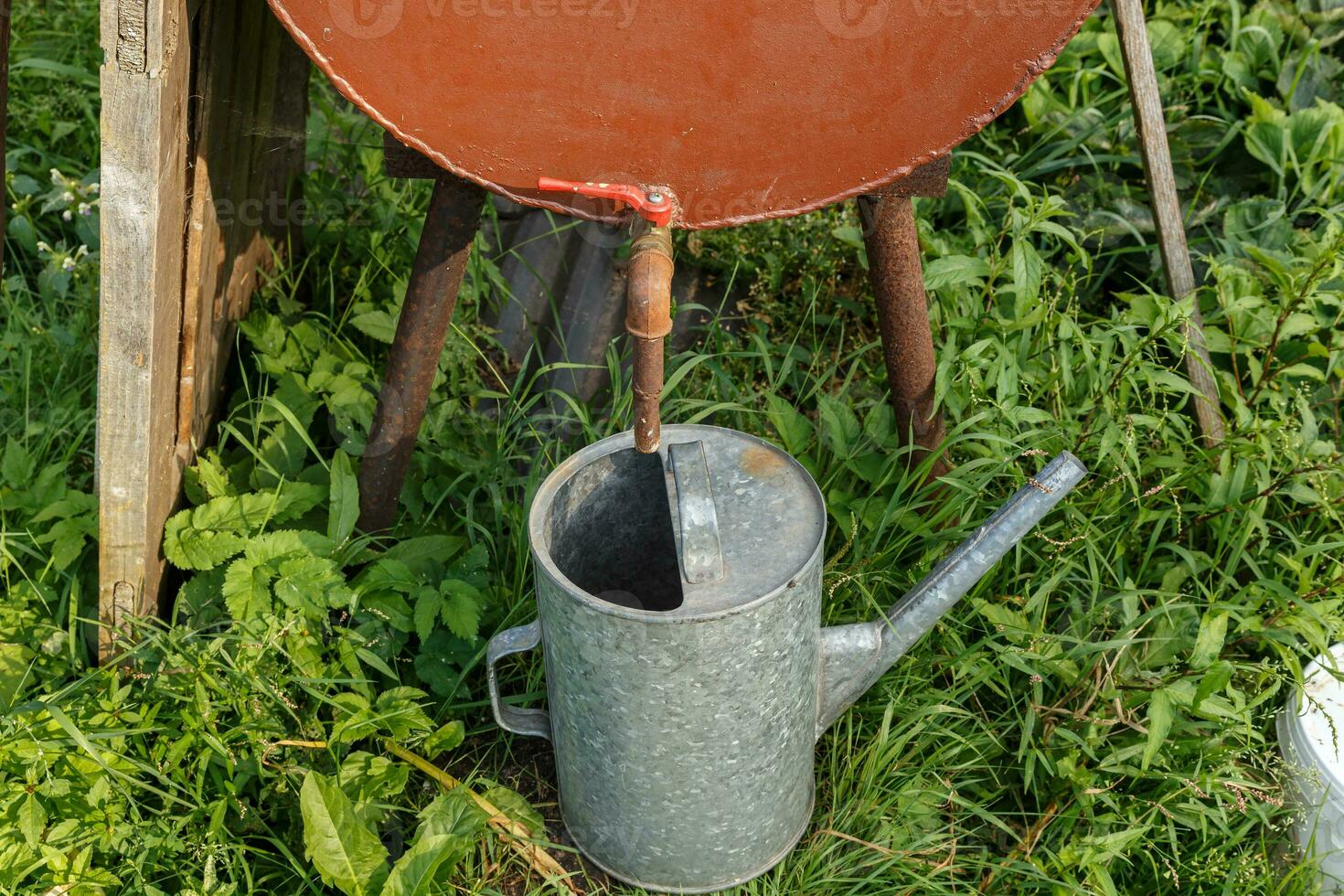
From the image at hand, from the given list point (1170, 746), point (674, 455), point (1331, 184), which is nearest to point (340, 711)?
point (674, 455)

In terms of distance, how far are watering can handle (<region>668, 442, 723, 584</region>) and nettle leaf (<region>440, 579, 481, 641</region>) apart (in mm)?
519

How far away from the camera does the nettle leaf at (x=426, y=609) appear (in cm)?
205

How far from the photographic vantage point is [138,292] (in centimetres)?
193


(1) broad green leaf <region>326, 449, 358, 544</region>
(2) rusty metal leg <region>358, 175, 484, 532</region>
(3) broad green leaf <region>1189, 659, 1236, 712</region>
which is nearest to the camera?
(3) broad green leaf <region>1189, 659, 1236, 712</region>

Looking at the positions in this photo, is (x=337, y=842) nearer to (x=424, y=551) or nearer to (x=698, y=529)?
(x=424, y=551)

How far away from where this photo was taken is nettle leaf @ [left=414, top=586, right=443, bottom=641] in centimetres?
205

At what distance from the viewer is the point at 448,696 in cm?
213

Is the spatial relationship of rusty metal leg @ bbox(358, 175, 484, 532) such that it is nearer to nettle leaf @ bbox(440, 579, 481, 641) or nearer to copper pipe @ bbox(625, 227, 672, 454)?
nettle leaf @ bbox(440, 579, 481, 641)

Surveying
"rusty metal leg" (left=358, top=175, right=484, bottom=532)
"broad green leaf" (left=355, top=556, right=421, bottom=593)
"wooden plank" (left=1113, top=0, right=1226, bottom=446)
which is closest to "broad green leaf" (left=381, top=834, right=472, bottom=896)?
"broad green leaf" (left=355, top=556, right=421, bottom=593)

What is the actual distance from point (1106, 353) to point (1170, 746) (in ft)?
2.40

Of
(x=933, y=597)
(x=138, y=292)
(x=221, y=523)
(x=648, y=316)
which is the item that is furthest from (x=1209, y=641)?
(x=138, y=292)

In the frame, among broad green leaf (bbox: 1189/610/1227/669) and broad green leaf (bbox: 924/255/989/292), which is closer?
broad green leaf (bbox: 1189/610/1227/669)

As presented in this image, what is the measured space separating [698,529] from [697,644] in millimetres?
→ 156

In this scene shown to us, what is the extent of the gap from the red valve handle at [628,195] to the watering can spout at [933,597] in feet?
2.20
